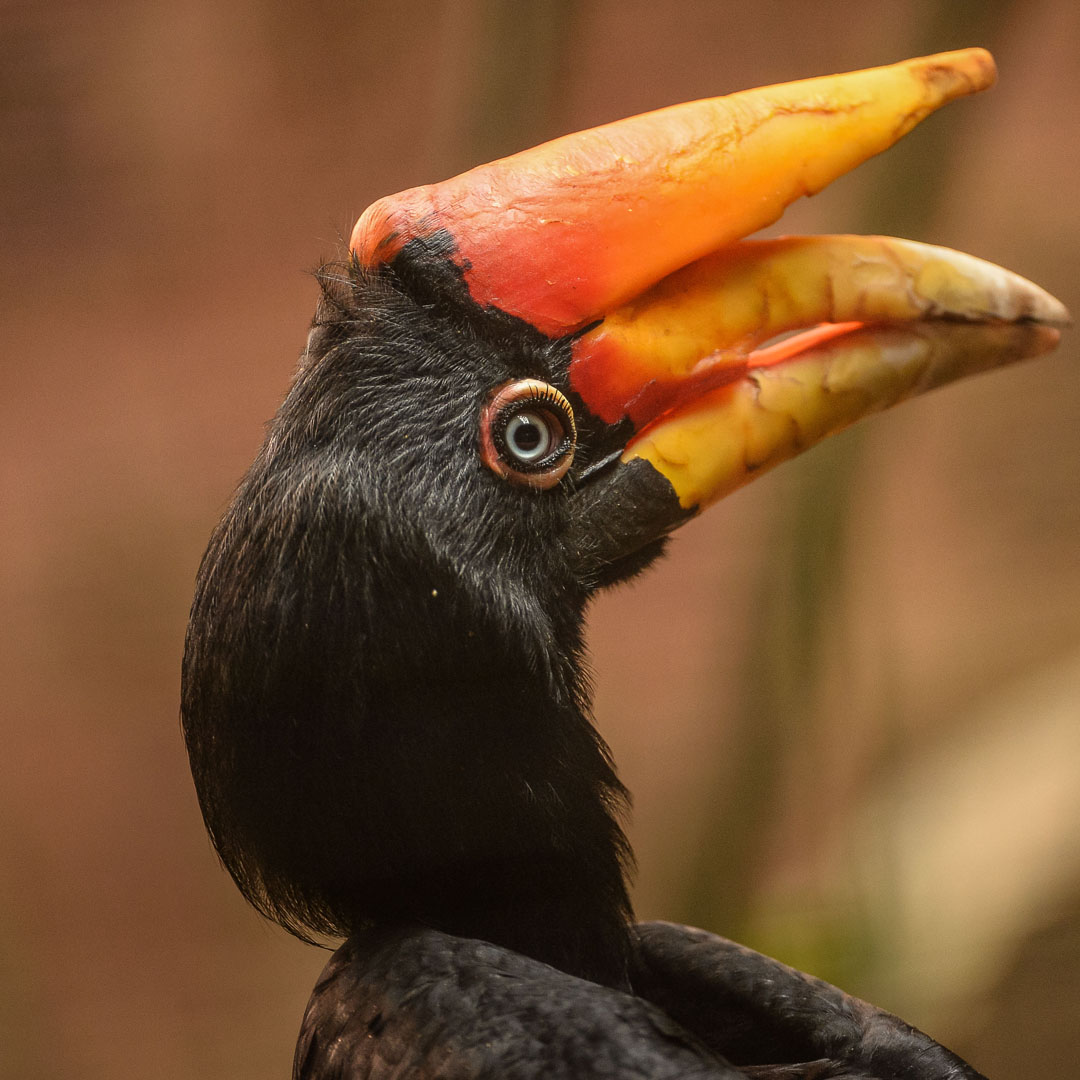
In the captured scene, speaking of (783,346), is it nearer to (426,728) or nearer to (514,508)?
(514,508)

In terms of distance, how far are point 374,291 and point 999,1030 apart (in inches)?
52.7

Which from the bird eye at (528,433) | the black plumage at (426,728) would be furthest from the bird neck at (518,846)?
the bird eye at (528,433)

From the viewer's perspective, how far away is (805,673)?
5.03ft

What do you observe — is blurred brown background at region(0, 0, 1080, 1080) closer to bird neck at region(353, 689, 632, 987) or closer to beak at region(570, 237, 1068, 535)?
beak at region(570, 237, 1068, 535)

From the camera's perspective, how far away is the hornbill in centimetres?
91

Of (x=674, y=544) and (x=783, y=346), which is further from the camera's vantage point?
(x=674, y=544)

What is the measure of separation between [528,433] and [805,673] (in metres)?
0.75

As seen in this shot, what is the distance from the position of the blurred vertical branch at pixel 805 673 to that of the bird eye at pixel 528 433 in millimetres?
606

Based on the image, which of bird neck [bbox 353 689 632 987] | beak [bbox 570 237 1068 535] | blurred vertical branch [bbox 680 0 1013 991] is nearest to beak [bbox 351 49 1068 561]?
beak [bbox 570 237 1068 535]

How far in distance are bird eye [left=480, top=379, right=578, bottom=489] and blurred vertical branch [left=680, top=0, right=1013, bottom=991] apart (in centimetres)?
61

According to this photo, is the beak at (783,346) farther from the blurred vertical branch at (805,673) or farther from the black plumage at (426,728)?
the blurred vertical branch at (805,673)

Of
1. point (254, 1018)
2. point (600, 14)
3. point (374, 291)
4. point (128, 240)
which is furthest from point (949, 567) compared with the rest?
point (254, 1018)

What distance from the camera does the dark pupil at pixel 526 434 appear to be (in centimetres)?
97

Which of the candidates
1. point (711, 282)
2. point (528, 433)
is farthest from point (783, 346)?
point (528, 433)
